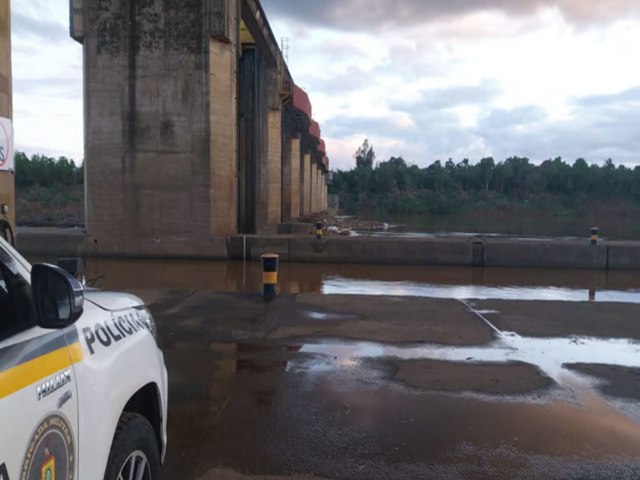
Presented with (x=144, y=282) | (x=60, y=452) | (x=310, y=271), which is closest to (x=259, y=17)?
(x=310, y=271)

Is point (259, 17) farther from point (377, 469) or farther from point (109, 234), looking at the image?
point (377, 469)

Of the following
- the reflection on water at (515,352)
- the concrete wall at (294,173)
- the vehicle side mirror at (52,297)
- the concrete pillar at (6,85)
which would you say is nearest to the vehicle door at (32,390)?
the vehicle side mirror at (52,297)

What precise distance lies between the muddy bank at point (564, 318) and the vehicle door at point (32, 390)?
22.3ft

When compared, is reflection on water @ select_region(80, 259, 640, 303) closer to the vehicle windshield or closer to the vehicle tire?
the vehicle tire

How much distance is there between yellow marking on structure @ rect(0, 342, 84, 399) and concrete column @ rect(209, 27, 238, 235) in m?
16.4

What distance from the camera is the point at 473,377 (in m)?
5.81

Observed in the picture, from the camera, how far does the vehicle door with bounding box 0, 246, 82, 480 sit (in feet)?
5.65

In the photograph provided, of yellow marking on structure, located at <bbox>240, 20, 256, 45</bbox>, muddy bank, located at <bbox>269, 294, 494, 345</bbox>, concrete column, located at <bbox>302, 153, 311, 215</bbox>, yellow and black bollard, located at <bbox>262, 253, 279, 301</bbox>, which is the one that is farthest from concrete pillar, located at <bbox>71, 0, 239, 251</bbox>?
concrete column, located at <bbox>302, 153, 311, 215</bbox>

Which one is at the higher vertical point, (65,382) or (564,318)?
(65,382)

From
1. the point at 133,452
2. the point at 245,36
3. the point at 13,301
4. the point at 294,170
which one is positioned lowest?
the point at 133,452

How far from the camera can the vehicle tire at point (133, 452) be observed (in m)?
2.37

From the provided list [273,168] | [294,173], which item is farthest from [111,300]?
[294,173]

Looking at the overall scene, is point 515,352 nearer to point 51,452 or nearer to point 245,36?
point 51,452

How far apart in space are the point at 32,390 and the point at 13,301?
419mm
